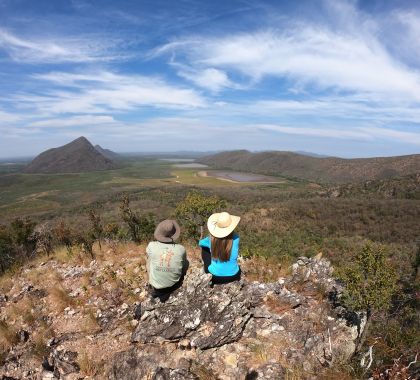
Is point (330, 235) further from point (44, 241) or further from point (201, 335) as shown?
point (201, 335)

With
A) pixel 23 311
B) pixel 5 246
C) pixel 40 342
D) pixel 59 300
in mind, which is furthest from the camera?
pixel 5 246

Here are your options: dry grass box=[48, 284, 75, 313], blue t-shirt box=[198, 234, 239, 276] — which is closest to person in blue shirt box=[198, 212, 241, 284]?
blue t-shirt box=[198, 234, 239, 276]

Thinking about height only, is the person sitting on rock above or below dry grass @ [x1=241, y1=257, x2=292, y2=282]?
above

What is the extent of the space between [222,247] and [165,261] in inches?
44.7

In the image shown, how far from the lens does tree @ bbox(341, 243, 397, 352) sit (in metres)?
5.39

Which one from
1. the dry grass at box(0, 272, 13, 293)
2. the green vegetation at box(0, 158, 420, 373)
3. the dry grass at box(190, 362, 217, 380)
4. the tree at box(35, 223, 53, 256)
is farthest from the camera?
the tree at box(35, 223, 53, 256)

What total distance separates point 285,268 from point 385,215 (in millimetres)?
50987

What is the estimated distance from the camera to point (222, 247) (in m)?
6.04

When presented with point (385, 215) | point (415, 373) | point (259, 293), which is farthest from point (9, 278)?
point (385, 215)

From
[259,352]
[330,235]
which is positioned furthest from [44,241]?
[330,235]

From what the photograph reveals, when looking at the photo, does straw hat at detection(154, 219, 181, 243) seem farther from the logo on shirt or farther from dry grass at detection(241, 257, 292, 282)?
dry grass at detection(241, 257, 292, 282)

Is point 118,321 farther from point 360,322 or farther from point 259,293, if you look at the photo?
point 360,322

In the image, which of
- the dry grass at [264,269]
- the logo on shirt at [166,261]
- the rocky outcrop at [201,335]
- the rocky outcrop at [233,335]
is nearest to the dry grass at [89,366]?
the rocky outcrop at [201,335]

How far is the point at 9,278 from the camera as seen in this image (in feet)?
34.8
